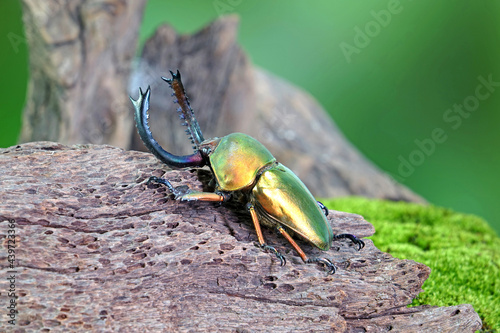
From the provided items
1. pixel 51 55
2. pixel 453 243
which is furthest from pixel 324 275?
pixel 51 55

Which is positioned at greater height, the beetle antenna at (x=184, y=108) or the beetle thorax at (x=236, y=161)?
the beetle antenna at (x=184, y=108)

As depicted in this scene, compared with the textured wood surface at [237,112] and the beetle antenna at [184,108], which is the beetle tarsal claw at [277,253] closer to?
the beetle antenna at [184,108]

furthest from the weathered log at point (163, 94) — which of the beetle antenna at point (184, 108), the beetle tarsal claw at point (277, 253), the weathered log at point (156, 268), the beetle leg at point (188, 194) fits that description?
the beetle tarsal claw at point (277, 253)

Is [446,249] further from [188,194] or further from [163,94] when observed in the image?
[163,94]

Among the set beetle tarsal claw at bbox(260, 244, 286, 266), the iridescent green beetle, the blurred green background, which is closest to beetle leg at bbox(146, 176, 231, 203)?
the iridescent green beetle

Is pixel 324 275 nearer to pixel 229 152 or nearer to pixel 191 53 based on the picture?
pixel 229 152
